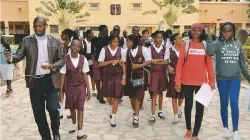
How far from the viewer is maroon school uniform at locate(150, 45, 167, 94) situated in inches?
251

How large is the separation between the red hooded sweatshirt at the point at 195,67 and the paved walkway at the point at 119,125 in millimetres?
1044

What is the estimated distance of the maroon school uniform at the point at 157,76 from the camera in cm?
639

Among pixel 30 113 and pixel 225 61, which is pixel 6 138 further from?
pixel 225 61

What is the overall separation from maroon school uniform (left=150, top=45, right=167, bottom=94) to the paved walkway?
687 mm

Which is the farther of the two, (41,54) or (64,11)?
(64,11)

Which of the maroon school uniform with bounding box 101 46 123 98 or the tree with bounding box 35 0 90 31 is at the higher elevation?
the tree with bounding box 35 0 90 31

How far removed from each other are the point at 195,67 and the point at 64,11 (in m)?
22.2

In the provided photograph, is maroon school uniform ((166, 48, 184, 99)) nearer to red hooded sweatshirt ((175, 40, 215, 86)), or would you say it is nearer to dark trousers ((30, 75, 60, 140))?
red hooded sweatshirt ((175, 40, 215, 86))

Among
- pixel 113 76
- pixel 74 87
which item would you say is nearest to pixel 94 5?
pixel 113 76

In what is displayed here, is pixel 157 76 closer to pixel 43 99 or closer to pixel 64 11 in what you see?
pixel 43 99

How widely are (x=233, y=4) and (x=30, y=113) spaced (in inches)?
1171

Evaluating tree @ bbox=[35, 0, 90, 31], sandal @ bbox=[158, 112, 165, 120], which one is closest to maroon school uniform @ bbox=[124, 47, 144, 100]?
sandal @ bbox=[158, 112, 165, 120]

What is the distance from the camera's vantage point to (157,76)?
643 centimetres

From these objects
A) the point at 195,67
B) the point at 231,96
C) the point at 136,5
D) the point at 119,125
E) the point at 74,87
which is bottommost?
the point at 119,125
